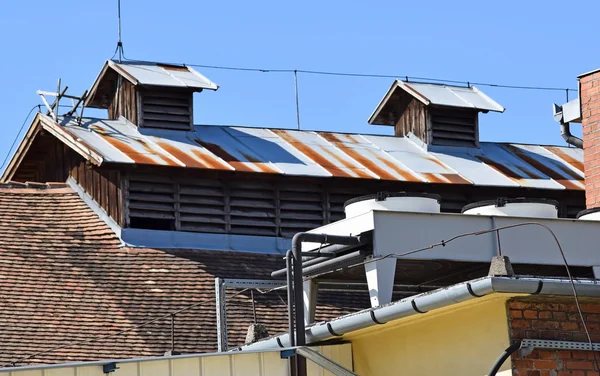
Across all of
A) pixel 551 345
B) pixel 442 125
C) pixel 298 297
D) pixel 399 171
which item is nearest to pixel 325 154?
pixel 399 171

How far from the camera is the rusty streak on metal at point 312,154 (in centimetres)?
3112

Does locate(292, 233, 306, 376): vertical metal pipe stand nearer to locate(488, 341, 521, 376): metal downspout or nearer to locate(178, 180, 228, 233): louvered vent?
locate(488, 341, 521, 376): metal downspout

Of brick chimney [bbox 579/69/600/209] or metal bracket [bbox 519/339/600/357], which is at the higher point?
brick chimney [bbox 579/69/600/209]

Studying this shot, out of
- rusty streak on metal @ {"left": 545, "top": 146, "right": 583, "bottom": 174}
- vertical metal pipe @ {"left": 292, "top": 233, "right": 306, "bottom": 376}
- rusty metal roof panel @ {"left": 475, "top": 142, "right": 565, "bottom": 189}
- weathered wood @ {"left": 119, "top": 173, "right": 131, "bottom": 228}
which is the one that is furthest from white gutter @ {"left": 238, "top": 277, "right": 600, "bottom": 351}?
rusty streak on metal @ {"left": 545, "top": 146, "right": 583, "bottom": 174}

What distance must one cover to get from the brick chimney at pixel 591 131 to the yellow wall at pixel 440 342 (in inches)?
283

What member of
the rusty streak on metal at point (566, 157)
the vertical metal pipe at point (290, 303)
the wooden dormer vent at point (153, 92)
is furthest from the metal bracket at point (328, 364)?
the rusty streak on metal at point (566, 157)

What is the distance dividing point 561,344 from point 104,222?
17.7 metres

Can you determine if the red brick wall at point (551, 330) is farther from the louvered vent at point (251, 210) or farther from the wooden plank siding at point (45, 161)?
the wooden plank siding at point (45, 161)

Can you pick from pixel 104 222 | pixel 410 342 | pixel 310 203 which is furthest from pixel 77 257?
pixel 410 342

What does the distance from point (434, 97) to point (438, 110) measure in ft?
1.06

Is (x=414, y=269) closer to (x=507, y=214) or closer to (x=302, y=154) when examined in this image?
(x=507, y=214)

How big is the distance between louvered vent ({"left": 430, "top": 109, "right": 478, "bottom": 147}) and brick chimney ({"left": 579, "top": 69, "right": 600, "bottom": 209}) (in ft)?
41.2

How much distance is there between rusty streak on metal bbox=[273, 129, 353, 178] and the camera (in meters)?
31.1

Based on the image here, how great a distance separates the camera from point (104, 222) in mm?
29922
